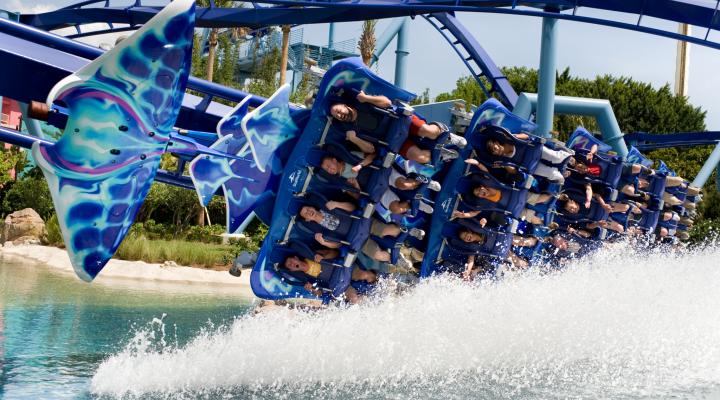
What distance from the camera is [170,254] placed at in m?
13.5

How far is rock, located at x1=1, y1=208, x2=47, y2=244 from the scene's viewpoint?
15.3 meters

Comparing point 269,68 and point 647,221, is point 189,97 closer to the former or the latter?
point 647,221

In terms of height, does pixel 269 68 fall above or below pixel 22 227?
above

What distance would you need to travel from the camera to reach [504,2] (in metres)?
10.7

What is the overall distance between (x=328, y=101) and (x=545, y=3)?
4892 millimetres

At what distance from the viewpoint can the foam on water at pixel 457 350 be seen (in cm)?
532

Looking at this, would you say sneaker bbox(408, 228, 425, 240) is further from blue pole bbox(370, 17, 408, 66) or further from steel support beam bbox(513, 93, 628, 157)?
blue pole bbox(370, 17, 408, 66)

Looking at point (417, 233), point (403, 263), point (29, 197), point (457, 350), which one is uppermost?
point (417, 233)

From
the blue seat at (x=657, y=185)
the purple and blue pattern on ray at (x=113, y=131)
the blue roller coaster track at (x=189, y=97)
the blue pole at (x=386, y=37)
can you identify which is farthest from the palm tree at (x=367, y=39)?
the purple and blue pattern on ray at (x=113, y=131)

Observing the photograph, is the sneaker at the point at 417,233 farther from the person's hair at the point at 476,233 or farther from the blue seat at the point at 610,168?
the blue seat at the point at 610,168

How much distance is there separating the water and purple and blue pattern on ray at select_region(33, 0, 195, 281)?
1.11 m

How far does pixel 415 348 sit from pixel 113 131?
2805 millimetres

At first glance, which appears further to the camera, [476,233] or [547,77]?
[547,77]

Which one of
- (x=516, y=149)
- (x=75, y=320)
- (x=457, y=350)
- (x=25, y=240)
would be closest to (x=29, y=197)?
(x=25, y=240)
